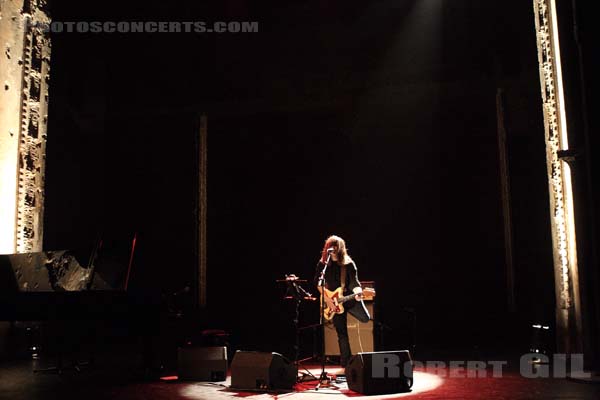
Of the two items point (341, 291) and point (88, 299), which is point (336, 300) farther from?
point (88, 299)

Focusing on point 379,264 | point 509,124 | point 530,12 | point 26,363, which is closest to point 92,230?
point 26,363

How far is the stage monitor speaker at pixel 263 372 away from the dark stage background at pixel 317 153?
379cm

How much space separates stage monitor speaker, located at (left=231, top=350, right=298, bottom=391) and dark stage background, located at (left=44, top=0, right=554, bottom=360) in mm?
3788

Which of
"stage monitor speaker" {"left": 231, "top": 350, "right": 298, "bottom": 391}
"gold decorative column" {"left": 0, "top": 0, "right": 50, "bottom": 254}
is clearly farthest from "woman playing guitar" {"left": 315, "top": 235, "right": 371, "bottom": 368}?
"gold decorative column" {"left": 0, "top": 0, "right": 50, "bottom": 254}

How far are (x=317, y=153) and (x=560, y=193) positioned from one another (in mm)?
4299

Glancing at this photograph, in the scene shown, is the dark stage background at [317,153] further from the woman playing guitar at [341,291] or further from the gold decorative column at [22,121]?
the woman playing guitar at [341,291]

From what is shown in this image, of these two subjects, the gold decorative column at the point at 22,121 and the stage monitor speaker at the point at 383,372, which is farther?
the gold decorative column at the point at 22,121

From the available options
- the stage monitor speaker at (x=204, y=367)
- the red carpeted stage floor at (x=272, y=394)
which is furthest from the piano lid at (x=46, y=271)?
the stage monitor speaker at (x=204, y=367)

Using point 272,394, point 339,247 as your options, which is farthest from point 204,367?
point 339,247

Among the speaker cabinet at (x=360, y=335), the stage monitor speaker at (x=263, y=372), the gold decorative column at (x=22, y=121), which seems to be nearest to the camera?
the stage monitor speaker at (x=263, y=372)

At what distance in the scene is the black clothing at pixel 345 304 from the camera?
21.9 feet

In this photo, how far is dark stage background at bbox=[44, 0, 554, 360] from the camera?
32.1ft

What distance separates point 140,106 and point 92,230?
251 cm

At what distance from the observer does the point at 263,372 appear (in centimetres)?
586
